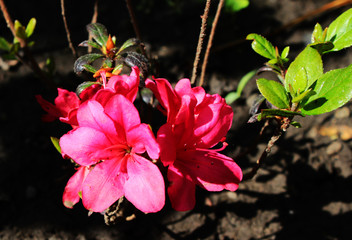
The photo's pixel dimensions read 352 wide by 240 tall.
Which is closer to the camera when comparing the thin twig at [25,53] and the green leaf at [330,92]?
the green leaf at [330,92]

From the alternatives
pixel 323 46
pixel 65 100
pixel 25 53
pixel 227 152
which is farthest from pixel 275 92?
pixel 25 53

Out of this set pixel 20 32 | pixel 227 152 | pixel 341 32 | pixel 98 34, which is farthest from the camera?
pixel 227 152

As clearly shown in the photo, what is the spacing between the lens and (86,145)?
972mm

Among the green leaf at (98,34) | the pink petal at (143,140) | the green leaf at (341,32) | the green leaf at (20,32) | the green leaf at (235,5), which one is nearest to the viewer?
the pink petal at (143,140)

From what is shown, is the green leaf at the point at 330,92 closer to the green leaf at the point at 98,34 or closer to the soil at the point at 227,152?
the soil at the point at 227,152

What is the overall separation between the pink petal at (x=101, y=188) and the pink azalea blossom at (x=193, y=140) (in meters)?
0.17

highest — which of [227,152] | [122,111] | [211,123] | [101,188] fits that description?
[122,111]

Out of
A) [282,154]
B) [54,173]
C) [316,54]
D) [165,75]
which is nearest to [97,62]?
[165,75]

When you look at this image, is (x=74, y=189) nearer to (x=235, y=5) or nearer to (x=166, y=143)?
(x=166, y=143)

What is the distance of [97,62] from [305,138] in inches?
63.8

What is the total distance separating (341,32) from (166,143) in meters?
0.77

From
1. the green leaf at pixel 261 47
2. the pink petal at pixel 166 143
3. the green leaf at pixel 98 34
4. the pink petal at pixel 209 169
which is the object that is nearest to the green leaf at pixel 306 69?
the green leaf at pixel 261 47

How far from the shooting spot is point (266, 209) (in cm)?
197

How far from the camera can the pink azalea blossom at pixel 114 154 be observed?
36.8 inches
